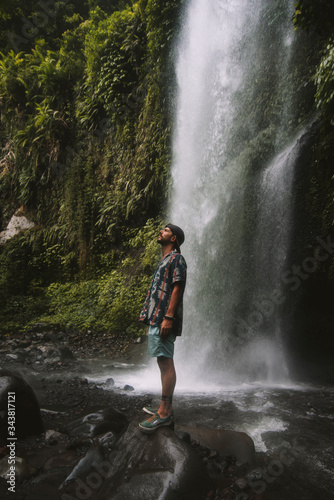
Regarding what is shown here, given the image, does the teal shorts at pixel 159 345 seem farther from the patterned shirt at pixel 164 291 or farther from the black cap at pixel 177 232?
the black cap at pixel 177 232

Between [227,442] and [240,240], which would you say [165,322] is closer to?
[227,442]

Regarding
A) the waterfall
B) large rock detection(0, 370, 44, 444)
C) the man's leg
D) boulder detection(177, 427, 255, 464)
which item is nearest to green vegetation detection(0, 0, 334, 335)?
the waterfall

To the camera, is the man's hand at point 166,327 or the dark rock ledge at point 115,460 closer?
the dark rock ledge at point 115,460

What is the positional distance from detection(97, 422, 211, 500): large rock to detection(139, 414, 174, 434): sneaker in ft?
0.13

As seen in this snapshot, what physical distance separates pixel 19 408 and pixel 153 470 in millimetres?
1696

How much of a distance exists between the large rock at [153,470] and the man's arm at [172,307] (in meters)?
0.84

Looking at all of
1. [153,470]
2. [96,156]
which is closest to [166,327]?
[153,470]

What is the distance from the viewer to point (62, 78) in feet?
46.7

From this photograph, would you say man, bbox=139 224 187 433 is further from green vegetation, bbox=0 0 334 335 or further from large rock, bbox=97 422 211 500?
green vegetation, bbox=0 0 334 335

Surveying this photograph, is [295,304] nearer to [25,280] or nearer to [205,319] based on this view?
[205,319]

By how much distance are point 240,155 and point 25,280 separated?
8688mm

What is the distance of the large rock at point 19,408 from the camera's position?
3475 mm

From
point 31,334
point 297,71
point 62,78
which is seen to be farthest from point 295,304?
point 62,78

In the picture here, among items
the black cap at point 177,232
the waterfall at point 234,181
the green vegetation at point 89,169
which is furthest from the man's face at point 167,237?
the green vegetation at point 89,169
